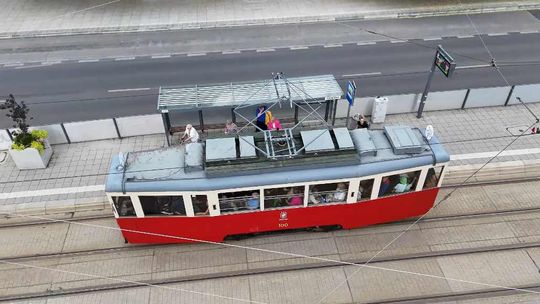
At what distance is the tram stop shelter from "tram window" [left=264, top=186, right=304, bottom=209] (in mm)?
4213

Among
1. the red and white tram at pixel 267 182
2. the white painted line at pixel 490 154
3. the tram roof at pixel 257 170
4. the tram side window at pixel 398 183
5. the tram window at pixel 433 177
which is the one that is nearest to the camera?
the tram roof at pixel 257 170

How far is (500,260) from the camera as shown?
539 inches

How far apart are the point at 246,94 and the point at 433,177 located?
7.26 m

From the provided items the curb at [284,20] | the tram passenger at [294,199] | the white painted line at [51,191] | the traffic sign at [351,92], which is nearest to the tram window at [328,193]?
the tram passenger at [294,199]

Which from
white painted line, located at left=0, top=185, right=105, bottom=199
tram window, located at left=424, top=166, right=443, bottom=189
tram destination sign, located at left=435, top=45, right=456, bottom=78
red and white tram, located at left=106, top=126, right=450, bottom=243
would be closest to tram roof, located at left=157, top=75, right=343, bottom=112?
red and white tram, located at left=106, top=126, right=450, bottom=243

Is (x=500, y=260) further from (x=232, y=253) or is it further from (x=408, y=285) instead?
(x=232, y=253)

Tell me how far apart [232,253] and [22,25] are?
21765mm

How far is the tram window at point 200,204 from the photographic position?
1240 cm

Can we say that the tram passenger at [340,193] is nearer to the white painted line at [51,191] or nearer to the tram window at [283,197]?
the tram window at [283,197]

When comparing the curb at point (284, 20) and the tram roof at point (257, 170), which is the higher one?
the tram roof at point (257, 170)

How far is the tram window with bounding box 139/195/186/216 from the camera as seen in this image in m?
12.3

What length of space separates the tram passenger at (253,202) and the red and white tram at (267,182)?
0.03 metres

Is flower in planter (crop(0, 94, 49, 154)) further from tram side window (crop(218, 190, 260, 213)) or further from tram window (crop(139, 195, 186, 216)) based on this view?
tram side window (crop(218, 190, 260, 213))

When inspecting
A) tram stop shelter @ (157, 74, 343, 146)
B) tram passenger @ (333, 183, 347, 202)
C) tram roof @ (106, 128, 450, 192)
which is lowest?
tram passenger @ (333, 183, 347, 202)
